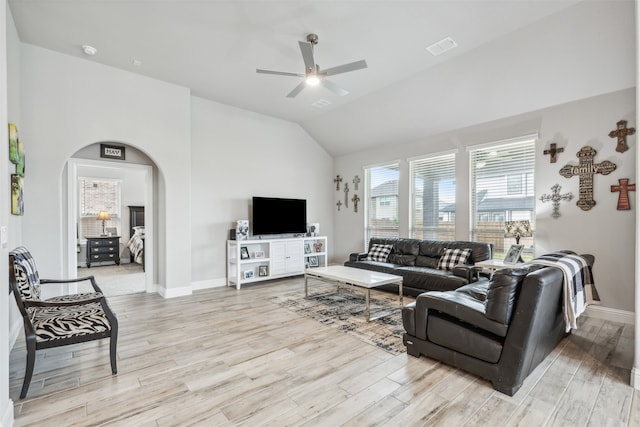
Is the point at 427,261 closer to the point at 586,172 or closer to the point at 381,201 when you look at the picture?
the point at 381,201

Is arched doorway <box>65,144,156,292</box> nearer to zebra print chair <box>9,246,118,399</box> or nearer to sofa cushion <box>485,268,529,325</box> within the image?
zebra print chair <box>9,246,118,399</box>

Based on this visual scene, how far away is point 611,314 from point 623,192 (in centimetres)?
150

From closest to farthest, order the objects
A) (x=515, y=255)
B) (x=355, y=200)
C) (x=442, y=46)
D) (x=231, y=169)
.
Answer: (x=442, y=46), (x=515, y=255), (x=231, y=169), (x=355, y=200)

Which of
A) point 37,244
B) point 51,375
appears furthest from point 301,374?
point 37,244

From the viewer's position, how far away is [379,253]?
19.5 ft

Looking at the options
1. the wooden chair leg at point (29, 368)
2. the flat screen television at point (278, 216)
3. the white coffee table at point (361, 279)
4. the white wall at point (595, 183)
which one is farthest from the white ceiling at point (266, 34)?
the wooden chair leg at point (29, 368)

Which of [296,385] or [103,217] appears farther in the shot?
[103,217]

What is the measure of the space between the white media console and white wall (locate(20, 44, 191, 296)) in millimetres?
842

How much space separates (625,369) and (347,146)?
5.70m

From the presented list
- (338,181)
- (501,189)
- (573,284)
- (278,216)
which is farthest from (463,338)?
(338,181)

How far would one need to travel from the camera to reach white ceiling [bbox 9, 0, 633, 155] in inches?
124

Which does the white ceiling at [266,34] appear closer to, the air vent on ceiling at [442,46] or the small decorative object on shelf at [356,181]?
the air vent on ceiling at [442,46]

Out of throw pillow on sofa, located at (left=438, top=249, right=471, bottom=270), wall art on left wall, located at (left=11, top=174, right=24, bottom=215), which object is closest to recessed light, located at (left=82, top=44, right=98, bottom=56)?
A: wall art on left wall, located at (left=11, top=174, right=24, bottom=215)

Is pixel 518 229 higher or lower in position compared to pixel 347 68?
lower
